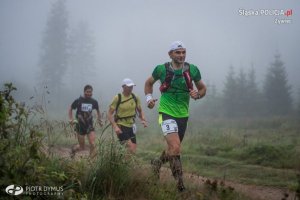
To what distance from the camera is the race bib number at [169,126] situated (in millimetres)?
6188

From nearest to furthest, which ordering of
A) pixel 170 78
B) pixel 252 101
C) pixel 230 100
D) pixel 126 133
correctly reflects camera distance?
pixel 170 78 → pixel 126 133 → pixel 230 100 → pixel 252 101

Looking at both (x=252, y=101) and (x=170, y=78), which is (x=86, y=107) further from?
(x=252, y=101)

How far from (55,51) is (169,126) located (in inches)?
Result: 1938

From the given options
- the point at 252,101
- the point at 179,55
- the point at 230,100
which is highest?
the point at 230,100

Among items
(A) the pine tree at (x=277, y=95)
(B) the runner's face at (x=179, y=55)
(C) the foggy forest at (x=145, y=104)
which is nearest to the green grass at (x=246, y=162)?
(C) the foggy forest at (x=145, y=104)

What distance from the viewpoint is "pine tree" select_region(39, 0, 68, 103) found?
168 ft

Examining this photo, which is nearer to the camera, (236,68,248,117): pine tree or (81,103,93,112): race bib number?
(81,103,93,112): race bib number

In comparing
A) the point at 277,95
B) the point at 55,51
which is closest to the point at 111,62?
the point at 55,51

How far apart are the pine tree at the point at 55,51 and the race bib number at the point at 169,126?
1794 inches

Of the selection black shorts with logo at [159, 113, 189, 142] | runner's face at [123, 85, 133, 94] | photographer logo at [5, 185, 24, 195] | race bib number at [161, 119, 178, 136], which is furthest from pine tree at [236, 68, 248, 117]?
photographer logo at [5, 185, 24, 195]

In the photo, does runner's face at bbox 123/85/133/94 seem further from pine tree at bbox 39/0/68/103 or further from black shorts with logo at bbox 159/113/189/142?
pine tree at bbox 39/0/68/103

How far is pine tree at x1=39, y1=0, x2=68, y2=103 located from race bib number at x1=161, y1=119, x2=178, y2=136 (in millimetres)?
45558

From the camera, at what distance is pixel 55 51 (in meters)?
52.8

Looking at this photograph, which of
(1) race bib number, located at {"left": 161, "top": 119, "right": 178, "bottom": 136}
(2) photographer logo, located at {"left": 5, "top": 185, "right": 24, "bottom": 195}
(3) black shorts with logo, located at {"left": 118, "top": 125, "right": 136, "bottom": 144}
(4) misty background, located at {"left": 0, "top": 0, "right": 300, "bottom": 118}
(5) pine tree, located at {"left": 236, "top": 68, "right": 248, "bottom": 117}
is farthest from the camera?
(4) misty background, located at {"left": 0, "top": 0, "right": 300, "bottom": 118}
